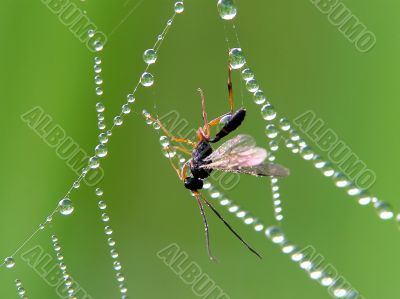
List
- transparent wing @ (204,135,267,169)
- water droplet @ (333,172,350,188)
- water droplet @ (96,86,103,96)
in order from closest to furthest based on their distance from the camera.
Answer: water droplet @ (333,172,350,188) → transparent wing @ (204,135,267,169) → water droplet @ (96,86,103,96)

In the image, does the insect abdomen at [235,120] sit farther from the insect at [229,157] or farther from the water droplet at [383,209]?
the water droplet at [383,209]

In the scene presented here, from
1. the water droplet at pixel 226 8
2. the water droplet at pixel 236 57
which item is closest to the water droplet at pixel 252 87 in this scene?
the water droplet at pixel 236 57

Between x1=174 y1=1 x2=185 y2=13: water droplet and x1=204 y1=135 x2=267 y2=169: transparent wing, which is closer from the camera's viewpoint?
x1=174 y1=1 x2=185 y2=13: water droplet

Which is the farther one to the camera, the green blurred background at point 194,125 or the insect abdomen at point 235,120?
the green blurred background at point 194,125

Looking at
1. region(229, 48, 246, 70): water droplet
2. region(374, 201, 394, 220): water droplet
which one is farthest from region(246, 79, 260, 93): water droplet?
region(374, 201, 394, 220): water droplet

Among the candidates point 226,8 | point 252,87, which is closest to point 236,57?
point 252,87

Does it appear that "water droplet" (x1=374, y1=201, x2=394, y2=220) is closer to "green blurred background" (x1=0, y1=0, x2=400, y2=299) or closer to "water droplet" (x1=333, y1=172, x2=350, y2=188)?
"water droplet" (x1=333, y1=172, x2=350, y2=188)

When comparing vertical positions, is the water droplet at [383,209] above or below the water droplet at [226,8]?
below

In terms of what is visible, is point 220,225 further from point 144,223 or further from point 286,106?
point 286,106
